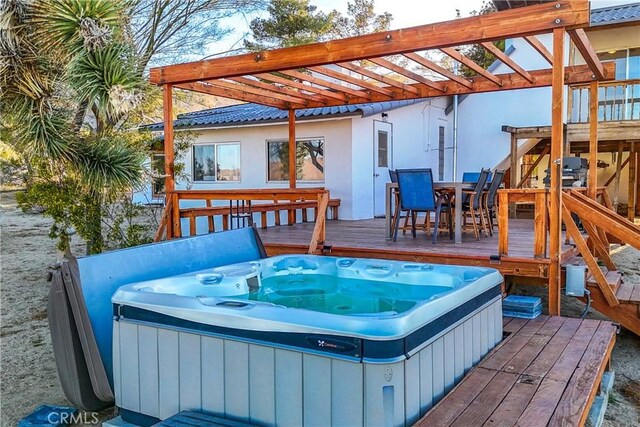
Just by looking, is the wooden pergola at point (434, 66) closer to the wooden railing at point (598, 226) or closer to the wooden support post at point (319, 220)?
the wooden railing at point (598, 226)

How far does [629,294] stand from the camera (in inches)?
179

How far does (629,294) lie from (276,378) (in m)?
3.65

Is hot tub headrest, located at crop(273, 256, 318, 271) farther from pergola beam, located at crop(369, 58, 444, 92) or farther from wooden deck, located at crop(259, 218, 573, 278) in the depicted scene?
pergola beam, located at crop(369, 58, 444, 92)

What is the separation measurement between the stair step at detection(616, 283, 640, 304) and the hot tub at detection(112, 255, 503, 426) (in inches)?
60.1

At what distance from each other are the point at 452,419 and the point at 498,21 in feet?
10.2

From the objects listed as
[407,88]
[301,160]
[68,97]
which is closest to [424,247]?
[407,88]

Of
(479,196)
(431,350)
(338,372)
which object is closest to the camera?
(338,372)

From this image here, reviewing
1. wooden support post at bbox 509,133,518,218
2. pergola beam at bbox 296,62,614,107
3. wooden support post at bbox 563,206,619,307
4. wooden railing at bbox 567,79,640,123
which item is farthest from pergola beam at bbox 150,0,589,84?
wooden railing at bbox 567,79,640,123

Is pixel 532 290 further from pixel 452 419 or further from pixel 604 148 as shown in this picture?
pixel 604 148

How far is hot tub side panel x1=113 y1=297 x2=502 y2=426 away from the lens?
7.63 feet

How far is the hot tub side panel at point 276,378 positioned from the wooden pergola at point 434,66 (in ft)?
7.12

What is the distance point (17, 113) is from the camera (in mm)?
6473

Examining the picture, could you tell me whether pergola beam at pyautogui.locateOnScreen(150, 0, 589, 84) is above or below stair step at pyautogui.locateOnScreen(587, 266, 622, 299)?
above

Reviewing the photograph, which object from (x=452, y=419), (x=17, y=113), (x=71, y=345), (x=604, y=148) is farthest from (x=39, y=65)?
(x=604, y=148)
